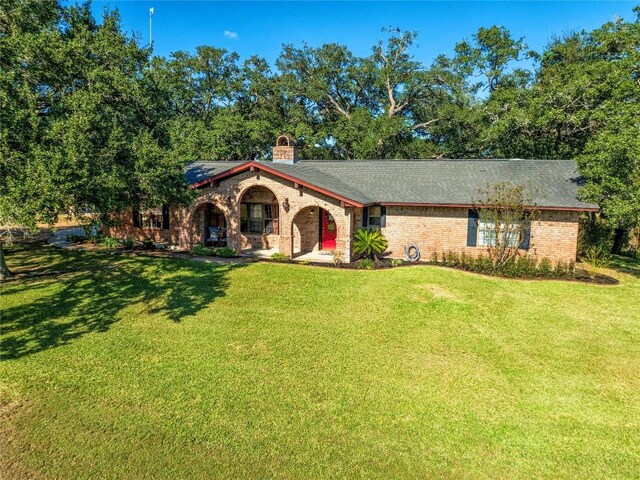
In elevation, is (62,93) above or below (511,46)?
below

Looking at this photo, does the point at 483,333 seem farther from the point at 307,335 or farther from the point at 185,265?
the point at 185,265

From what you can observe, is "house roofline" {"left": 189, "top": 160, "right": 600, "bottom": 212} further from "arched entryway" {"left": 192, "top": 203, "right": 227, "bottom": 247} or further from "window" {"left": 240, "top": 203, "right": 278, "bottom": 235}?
"window" {"left": 240, "top": 203, "right": 278, "bottom": 235}

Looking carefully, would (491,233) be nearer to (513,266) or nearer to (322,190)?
(513,266)

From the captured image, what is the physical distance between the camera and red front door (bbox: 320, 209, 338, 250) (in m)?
19.6

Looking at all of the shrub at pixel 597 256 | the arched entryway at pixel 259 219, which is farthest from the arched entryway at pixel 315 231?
the shrub at pixel 597 256

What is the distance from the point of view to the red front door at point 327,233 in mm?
19641

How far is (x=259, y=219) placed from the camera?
20.1 m

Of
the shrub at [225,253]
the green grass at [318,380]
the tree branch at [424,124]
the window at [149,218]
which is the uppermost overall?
the tree branch at [424,124]

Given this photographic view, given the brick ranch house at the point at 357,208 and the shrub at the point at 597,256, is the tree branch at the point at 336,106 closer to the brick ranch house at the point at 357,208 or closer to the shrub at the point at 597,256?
the brick ranch house at the point at 357,208

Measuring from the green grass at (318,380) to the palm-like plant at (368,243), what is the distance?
3.35 metres

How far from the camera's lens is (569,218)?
16.0 m

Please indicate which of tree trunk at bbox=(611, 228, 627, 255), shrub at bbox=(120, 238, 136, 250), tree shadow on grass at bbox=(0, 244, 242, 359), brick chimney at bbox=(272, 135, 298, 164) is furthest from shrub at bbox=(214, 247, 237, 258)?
tree trunk at bbox=(611, 228, 627, 255)

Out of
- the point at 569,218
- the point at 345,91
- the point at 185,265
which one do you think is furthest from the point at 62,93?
the point at 345,91

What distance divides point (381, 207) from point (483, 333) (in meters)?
9.11
